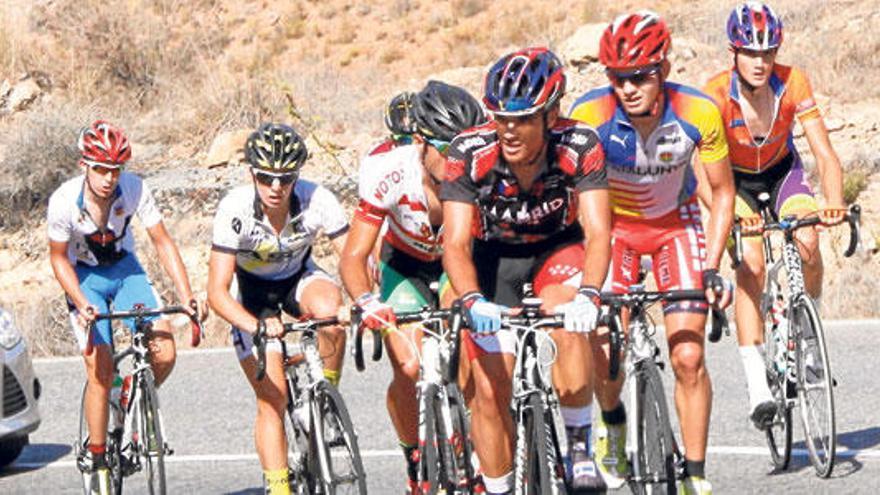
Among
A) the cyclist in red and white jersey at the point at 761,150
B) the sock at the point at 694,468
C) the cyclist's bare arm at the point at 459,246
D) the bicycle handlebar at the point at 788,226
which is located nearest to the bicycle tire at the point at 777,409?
the cyclist in red and white jersey at the point at 761,150

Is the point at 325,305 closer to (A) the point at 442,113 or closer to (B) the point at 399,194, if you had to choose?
(B) the point at 399,194

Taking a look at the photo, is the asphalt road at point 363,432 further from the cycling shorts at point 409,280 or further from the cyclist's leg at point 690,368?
the cycling shorts at point 409,280

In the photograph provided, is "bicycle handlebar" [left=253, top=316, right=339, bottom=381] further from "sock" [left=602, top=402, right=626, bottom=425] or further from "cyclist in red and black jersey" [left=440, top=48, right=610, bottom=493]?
"sock" [left=602, top=402, right=626, bottom=425]

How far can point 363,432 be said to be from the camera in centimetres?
1230

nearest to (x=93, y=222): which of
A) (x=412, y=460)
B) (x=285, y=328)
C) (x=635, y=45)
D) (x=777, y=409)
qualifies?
(x=285, y=328)

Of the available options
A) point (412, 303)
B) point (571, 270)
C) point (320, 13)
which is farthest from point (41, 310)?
point (320, 13)

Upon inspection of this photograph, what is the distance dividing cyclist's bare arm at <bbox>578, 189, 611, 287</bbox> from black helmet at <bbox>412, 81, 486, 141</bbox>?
0.83 meters

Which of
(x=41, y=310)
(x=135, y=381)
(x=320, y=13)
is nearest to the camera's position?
(x=135, y=381)

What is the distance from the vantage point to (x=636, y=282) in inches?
370

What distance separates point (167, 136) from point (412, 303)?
19455 mm

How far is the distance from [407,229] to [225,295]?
0.93 m

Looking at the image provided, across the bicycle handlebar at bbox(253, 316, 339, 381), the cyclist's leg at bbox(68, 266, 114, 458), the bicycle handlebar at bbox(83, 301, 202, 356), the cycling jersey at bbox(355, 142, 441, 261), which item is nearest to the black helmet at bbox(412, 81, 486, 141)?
the cycling jersey at bbox(355, 142, 441, 261)

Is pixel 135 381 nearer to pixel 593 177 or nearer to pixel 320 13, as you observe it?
pixel 593 177

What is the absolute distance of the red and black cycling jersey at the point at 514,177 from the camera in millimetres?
7863
